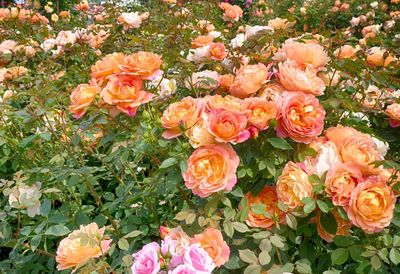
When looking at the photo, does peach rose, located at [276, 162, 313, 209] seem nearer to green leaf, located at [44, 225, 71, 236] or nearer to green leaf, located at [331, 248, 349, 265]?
green leaf, located at [331, 248, 349, 265]

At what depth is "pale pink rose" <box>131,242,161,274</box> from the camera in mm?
832

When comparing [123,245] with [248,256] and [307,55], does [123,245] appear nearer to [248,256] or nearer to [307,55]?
[248,256]

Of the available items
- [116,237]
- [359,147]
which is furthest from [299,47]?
[116,237]

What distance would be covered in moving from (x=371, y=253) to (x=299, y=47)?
51 centimetres

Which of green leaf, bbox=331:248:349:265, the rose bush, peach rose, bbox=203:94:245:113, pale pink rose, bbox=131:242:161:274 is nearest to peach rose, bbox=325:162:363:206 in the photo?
the rose bush

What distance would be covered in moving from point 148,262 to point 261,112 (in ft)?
1.34

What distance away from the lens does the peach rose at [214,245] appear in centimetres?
96

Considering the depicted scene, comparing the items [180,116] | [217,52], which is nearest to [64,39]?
[217,52]

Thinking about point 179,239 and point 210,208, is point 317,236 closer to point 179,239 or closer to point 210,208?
point 210,208

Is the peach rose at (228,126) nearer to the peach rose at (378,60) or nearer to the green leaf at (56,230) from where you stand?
the green leaf at (56,230)

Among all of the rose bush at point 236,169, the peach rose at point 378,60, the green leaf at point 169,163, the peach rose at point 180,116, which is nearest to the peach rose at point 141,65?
the rose bush at point 236,169

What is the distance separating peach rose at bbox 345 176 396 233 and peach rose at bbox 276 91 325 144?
15 centimetres

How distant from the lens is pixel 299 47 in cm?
122

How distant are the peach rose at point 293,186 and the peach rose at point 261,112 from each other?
10cm
